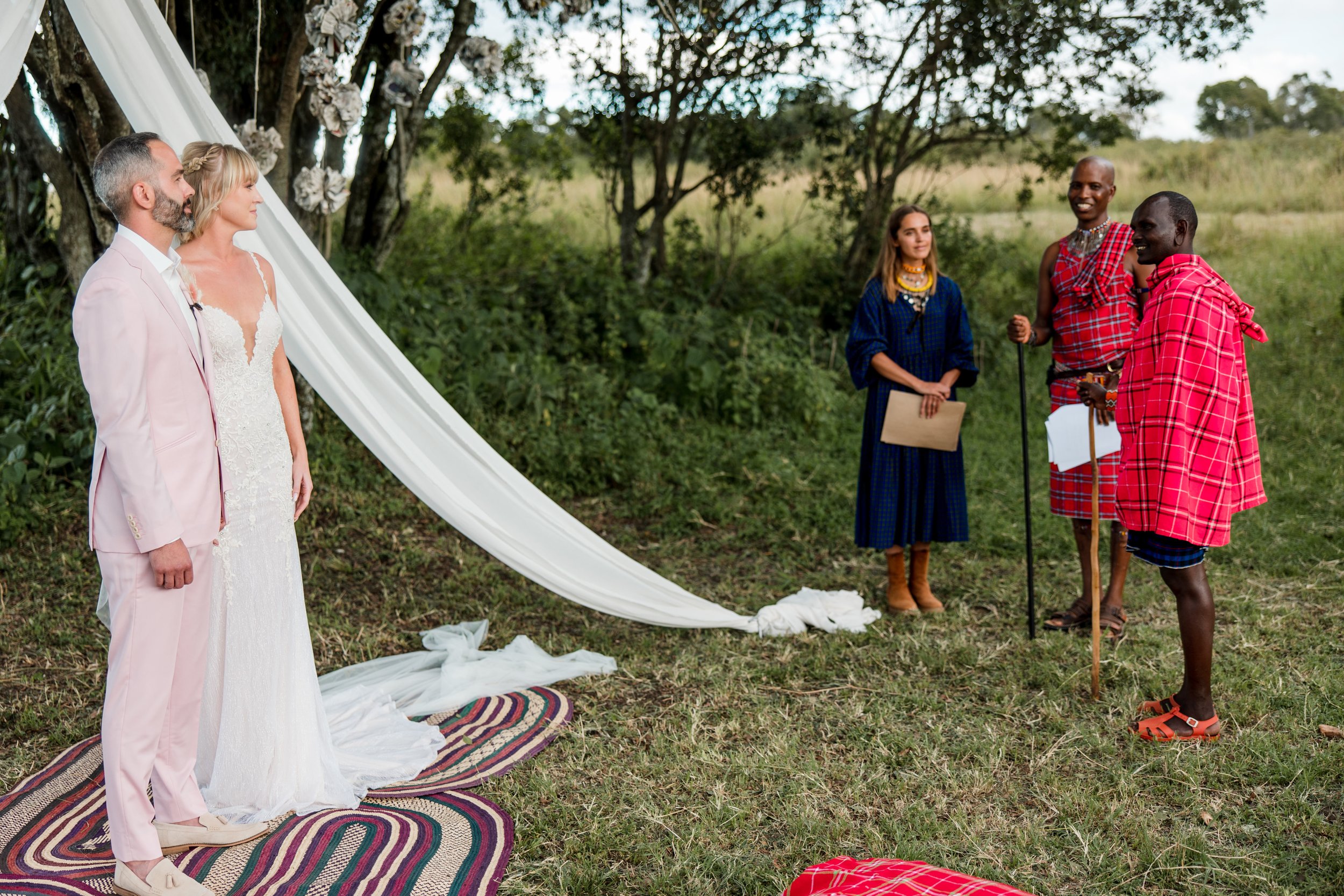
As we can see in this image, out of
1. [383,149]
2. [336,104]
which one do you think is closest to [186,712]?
[336,104]

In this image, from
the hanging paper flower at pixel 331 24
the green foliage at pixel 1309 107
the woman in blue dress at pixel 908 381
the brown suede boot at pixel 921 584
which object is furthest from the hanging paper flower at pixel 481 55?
the green foliage at pixel 1309 107

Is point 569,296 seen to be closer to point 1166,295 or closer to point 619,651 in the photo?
point 619,651

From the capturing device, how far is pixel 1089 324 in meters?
4.36

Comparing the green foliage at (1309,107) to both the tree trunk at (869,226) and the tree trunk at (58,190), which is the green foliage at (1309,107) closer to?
the tree trunk at (869,226)

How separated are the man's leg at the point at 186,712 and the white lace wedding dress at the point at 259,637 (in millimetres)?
131

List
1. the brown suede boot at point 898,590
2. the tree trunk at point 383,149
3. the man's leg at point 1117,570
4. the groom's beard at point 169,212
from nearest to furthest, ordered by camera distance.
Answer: the groom's beard at point 169,212 → the man's leg at point 1117,570 → the brown suede boot at point 898,590 → the tree trunk at point 383,149

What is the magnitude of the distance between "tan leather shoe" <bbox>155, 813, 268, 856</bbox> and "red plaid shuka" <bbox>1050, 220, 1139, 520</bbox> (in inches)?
127

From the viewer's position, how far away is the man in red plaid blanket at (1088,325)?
4.28 metres

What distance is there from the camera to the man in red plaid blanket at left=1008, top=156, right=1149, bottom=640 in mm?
4277

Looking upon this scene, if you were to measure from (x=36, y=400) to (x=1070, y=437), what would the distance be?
549cm

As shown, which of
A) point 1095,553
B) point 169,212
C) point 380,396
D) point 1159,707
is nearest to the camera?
point 169,212

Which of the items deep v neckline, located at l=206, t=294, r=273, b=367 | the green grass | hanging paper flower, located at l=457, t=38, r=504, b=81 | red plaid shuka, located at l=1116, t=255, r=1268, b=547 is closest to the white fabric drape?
deep v neckline, located at l=206, t=294, r=273, b=367

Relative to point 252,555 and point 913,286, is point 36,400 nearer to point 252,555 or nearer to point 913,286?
point 252,555

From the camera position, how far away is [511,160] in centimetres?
1016
